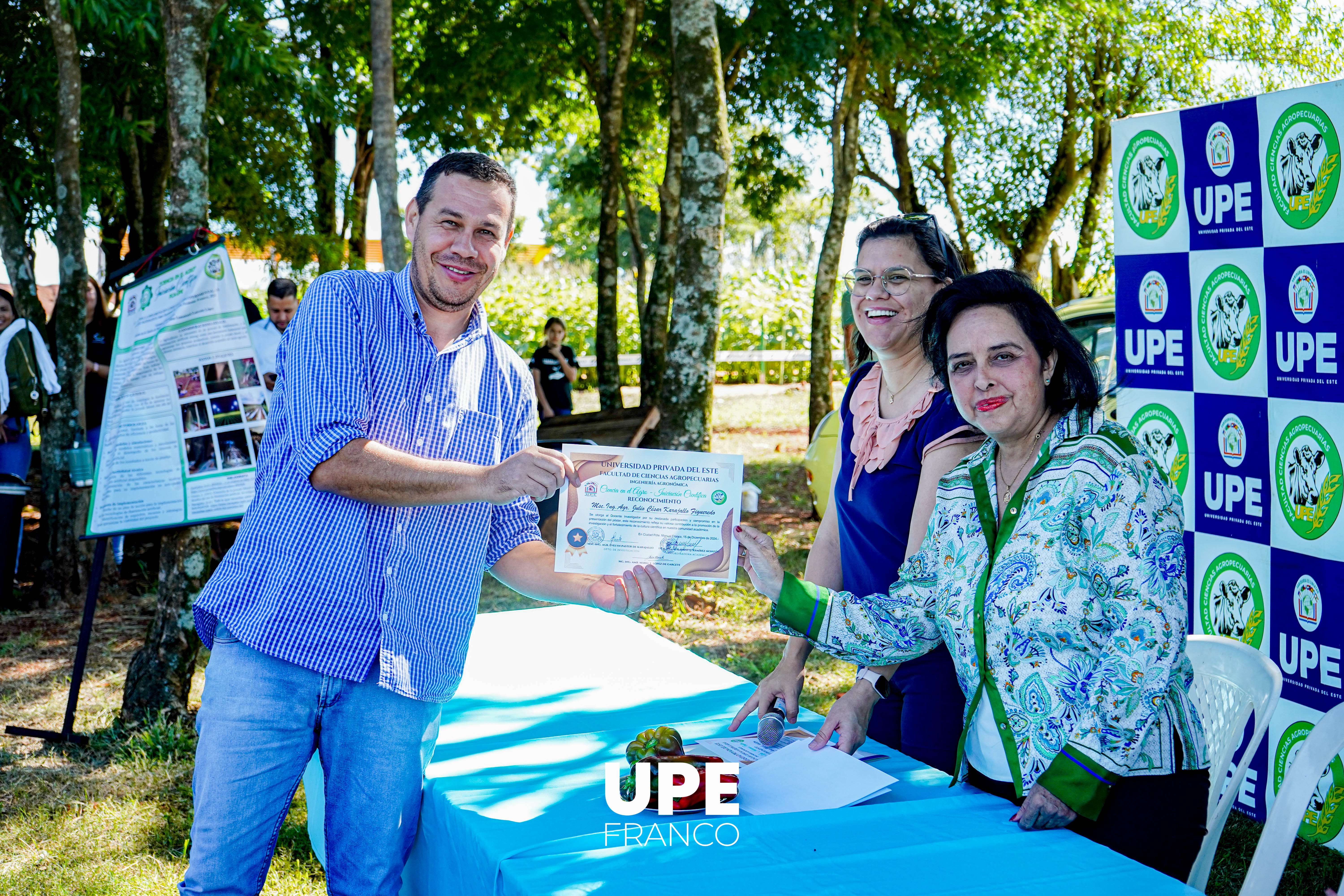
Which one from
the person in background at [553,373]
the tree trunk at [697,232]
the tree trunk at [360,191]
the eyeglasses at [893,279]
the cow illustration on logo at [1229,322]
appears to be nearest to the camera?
the eyeglasses at [893,279]

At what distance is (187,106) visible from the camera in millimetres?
4898

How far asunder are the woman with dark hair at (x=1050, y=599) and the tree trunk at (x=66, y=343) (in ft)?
19.4

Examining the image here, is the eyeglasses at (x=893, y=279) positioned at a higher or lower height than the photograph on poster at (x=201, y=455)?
higher

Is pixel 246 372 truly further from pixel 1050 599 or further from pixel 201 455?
pixel 1050 599

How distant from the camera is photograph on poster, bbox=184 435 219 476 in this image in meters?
4.71

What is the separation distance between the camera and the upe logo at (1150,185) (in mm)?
4203

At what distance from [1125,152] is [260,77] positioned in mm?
7657

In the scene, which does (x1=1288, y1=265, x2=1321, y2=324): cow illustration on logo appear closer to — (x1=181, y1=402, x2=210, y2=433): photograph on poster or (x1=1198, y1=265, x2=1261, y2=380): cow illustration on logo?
(x1=1198, y1=265, x2=1261, y2=380): cow illustration on logo

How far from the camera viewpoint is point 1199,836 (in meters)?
2.20

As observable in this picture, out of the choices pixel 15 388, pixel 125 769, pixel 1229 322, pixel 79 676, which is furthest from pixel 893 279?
pixel 15 388

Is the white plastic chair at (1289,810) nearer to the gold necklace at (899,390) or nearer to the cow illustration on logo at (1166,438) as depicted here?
the gold necklace at (899,390)

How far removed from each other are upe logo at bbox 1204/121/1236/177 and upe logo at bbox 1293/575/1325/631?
4.84ft

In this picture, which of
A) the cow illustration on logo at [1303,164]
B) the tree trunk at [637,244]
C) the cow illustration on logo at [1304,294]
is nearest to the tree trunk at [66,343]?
the cow illustration on logo at [1303,164]

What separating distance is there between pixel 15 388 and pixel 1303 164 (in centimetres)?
729
